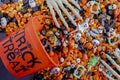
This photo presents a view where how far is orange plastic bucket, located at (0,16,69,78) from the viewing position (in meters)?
0.71

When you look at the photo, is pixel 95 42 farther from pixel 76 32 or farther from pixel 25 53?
pixel 25 53

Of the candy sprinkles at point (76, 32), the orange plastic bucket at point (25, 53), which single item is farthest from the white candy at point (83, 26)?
the orange plastic bucket at point (25, 53)

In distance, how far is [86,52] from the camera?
32.3 inches

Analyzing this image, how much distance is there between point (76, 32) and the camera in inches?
31.7

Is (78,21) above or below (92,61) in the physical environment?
above

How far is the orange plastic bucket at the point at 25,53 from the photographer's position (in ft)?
2.32

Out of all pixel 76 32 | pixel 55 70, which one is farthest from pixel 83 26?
pixel 55 70

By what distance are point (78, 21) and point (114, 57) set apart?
136 mm

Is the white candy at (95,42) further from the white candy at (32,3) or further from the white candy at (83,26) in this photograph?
the white candy at (32,3)

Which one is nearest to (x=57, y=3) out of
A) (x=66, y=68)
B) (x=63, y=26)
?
(x=63, y=26)

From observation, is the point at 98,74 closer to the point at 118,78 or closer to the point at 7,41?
the point at 118,78

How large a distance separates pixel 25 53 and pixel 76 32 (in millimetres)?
151

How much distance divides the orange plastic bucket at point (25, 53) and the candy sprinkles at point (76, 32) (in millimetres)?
41

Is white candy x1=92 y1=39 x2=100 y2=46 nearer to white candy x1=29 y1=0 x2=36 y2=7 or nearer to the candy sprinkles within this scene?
the candy sprinkles
